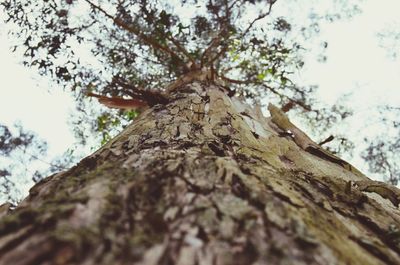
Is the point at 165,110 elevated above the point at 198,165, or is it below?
above

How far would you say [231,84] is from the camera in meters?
7.41

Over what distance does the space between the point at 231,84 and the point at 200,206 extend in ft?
21.6

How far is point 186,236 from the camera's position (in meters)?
0.80

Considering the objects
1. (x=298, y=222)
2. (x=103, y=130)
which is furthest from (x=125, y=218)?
(x=103, y=130)

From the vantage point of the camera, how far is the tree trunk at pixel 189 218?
0.72 m

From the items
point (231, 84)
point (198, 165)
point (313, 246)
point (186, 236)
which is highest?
point (231, 84)

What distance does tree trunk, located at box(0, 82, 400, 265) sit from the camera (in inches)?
28.5

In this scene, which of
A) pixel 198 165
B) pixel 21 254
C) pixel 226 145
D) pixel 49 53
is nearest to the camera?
pixel 21 254

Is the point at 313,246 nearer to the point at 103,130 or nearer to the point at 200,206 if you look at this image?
the point at 200,206

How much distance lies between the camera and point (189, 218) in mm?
878

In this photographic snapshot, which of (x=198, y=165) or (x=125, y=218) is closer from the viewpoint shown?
(x=125, y=218)

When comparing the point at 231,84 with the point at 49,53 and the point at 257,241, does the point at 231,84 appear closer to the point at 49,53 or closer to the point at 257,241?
the point at 49,53

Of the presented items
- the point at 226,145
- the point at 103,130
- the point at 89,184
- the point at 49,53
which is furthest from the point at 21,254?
the point at 103,130

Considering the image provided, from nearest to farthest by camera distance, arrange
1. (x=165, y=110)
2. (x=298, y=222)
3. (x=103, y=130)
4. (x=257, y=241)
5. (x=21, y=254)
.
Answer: (x=21, y=254)
(x=257, y=241)
(x=298, y=222)
(x=165, y=110)
(x=103, y=130)
